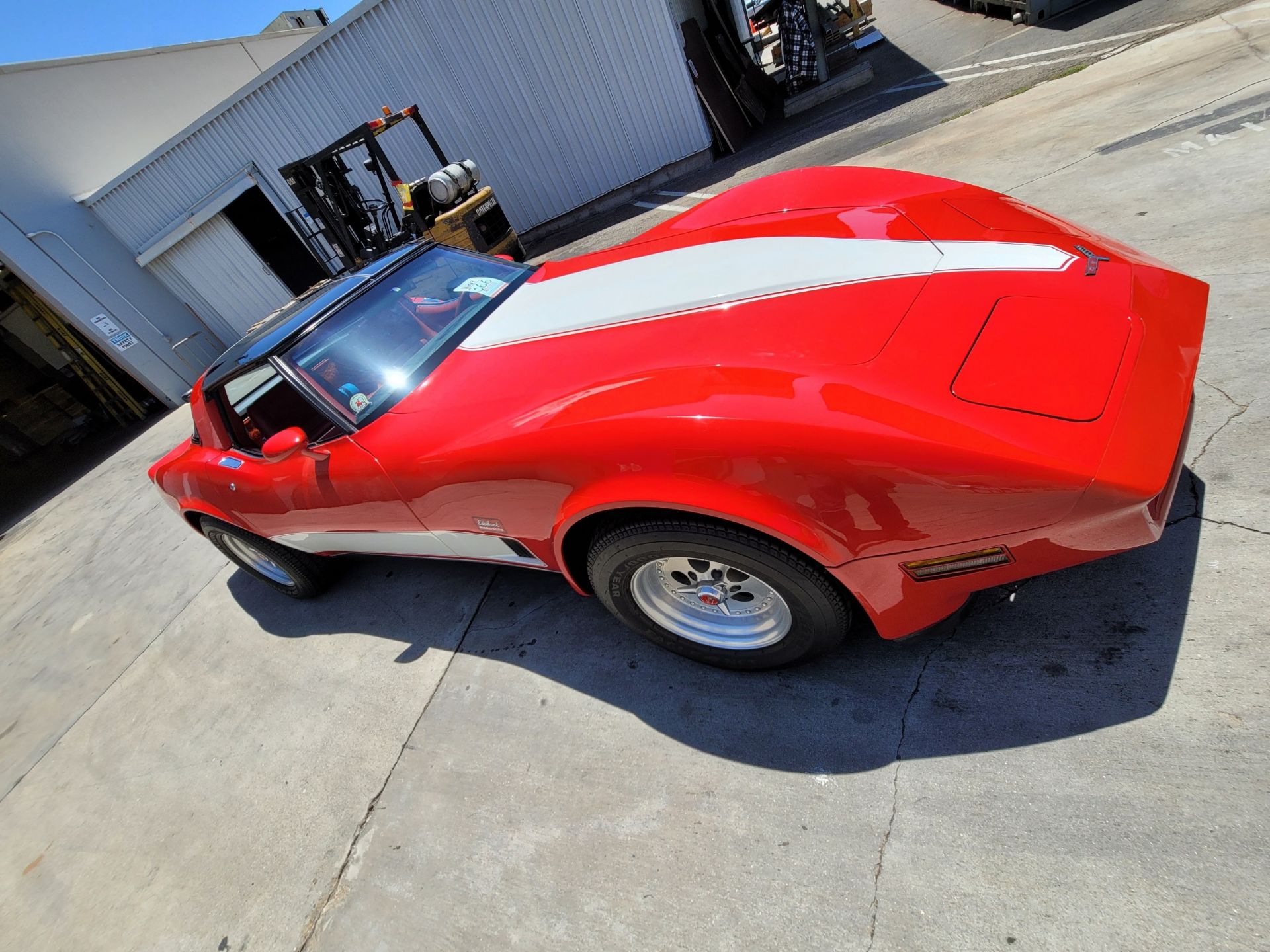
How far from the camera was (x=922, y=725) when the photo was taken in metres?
1.81

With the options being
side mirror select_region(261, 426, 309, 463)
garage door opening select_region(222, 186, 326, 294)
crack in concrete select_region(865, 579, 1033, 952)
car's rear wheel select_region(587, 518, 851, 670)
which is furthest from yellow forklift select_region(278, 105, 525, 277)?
crack in concrete select_region(865, 579, 1033, 952)

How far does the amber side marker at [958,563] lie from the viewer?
1495 millimetres

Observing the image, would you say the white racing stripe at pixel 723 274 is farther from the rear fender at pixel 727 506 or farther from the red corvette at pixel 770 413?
the rear fender at pixel 727 506

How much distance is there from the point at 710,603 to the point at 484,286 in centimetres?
195

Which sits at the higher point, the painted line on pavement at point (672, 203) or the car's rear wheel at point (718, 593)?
the car's rear wheel at point (718, 593)

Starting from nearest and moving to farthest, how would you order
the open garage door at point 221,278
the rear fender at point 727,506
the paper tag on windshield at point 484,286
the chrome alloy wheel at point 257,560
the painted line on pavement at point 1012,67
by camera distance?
the rear fender at point 727,506 → the paper tag on windshield at point 484,286 → the chrome alloy wheel at point 257,560 → the painted line on pavement at point 1012,67 → the open garage door at point 221,278

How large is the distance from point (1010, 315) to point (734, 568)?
1052 millimetres

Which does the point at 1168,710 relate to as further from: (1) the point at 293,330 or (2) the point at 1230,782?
(1) the point at 293,330

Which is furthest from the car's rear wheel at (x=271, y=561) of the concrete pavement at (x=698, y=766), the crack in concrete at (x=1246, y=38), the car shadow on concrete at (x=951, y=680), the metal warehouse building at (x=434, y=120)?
the metal warehouse building at (x=434, y=120)

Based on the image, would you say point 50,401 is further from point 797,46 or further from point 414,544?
point 797,46

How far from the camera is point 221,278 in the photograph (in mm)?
11414

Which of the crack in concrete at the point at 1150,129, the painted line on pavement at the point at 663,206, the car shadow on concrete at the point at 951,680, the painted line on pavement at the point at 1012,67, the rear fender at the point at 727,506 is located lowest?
the painted line on pavement at the point at 1012,67

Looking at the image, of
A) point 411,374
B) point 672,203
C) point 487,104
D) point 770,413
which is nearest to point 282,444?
point 411,374

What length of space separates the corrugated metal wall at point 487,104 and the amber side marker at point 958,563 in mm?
9875
